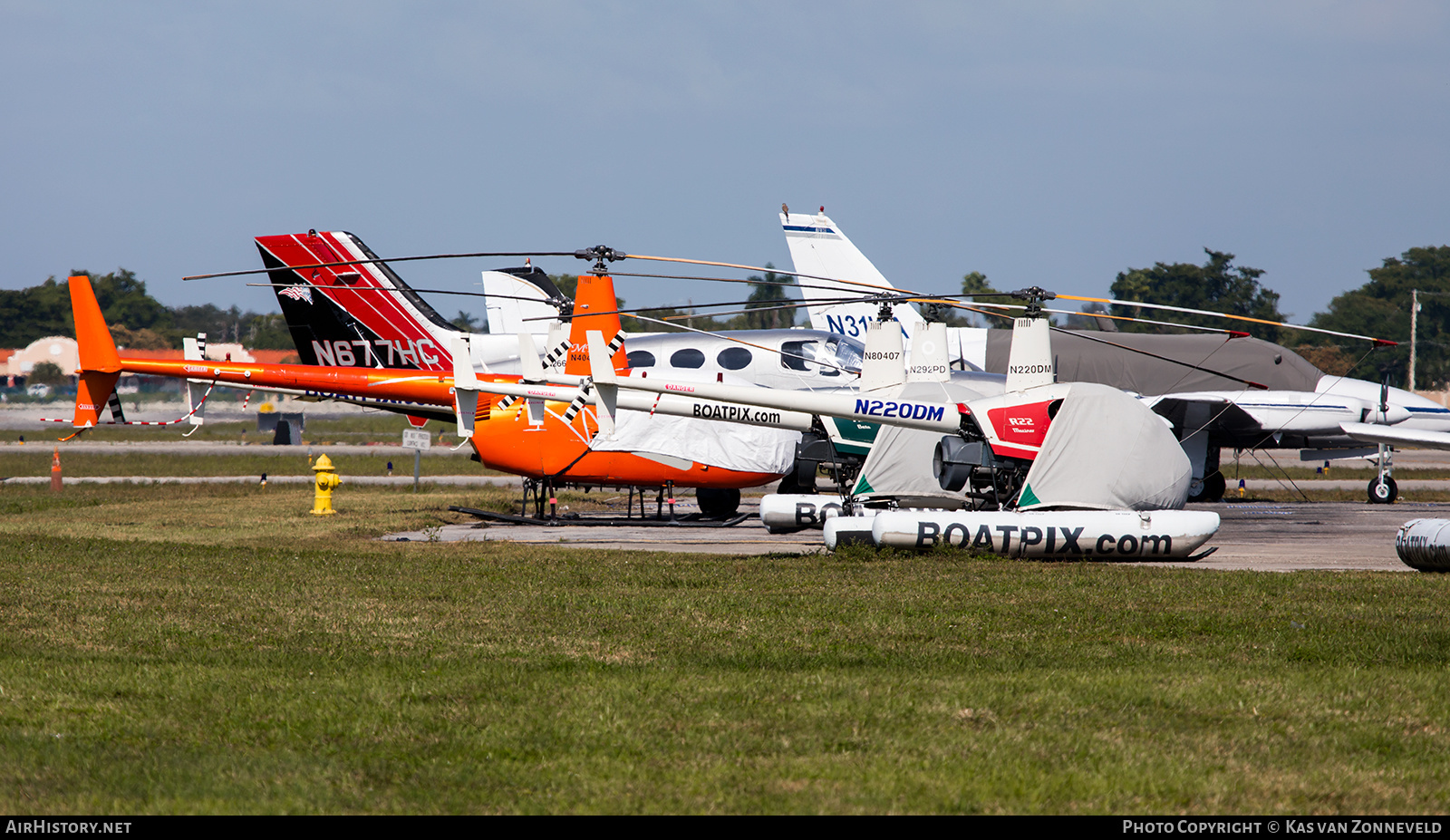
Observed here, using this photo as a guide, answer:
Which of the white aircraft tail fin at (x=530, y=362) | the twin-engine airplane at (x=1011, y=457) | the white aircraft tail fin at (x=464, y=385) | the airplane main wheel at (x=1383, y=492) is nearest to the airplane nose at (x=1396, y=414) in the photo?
the airplane main wheel at (x=1383, y=492)

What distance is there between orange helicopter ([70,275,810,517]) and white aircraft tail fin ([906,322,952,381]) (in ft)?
6.16

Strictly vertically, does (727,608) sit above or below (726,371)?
below

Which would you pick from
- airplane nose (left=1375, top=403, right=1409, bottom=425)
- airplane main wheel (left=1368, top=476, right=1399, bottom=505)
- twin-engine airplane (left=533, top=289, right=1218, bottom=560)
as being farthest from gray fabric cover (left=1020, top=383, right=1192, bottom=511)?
airplane nose (left=1375, top=403, right=1409, bottom=425)

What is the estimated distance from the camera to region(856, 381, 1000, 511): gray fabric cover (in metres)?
15.7

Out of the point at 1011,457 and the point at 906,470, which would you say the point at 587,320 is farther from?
the point at 1011,457

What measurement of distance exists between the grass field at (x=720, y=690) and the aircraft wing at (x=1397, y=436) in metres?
13.4

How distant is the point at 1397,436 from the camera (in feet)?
76.8

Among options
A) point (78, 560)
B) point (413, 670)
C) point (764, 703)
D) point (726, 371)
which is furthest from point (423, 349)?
point (764, 703)

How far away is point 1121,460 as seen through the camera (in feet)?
45.4

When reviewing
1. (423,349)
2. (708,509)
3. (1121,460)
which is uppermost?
(423,349)

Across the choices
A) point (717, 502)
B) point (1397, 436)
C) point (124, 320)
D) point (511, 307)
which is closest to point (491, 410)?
point (717, 502)

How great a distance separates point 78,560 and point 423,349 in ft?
28.6

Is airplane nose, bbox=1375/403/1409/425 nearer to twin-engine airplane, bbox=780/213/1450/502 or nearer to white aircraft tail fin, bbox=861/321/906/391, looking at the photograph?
twin-engine airplane, bbox=780/213/1450/502

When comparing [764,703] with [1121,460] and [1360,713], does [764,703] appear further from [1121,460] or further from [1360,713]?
[1121,460]
